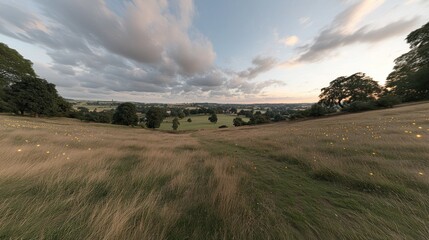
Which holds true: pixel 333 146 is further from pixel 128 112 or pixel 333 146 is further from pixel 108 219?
pixel 128 112

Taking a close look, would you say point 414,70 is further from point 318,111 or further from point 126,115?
point 126,115

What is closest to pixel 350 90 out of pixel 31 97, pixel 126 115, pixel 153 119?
pixel 153 119

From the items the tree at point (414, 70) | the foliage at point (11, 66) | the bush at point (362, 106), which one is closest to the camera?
the foliage at point (11, 66)

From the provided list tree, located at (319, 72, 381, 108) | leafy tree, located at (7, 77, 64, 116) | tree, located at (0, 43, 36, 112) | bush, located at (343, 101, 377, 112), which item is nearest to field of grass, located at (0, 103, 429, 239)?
leafy tree, located at (7, 77, 64, 116)

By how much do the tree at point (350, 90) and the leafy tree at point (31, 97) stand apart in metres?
77.6

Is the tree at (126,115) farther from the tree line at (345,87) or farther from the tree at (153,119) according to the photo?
the tree at (153,119)

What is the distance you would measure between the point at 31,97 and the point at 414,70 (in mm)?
87485

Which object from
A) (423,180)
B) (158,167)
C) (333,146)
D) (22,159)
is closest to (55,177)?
(22,159)

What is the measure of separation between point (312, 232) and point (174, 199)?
2.76 meters

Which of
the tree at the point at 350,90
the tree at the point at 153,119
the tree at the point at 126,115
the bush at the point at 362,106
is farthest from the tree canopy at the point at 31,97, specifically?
the tree at the point at 350,90

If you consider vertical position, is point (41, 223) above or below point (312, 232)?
above

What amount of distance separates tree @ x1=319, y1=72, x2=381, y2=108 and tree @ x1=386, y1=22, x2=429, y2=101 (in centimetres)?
439

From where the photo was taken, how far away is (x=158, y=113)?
2483 inches

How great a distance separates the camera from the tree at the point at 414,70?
3417cm
